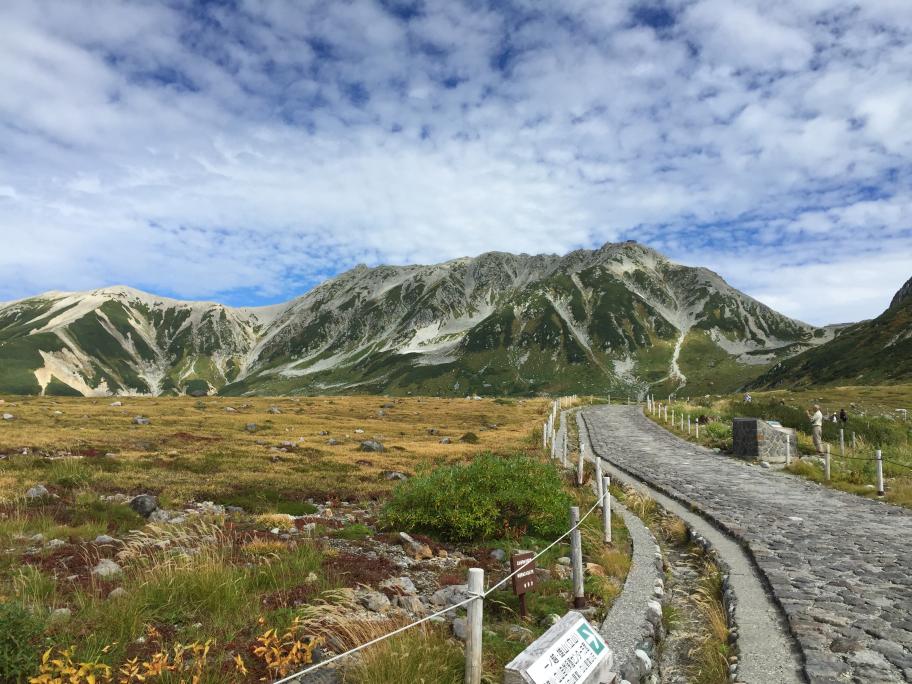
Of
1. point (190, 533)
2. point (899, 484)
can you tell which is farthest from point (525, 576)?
point (899, 484)

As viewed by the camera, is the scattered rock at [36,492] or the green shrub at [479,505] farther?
the scattered rock at [36,492]

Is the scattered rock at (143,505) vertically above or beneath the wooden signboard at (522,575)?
beneath

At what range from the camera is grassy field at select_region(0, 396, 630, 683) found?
19.2 feet

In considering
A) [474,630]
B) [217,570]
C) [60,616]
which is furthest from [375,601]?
[60,616]

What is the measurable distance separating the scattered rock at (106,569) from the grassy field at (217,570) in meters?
0.13

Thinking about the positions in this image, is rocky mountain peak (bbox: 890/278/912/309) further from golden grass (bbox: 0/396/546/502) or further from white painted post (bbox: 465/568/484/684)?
white painted post (bbox: 465/568/484/684)

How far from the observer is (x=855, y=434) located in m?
36.4

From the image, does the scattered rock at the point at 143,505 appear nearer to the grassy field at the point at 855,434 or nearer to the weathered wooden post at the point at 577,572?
the weathered wooden post at the point at 577,572

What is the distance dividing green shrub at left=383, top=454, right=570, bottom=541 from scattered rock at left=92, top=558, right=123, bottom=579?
659 cm

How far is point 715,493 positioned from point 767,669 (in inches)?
528

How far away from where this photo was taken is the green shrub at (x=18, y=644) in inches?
205

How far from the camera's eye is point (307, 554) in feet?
33.1

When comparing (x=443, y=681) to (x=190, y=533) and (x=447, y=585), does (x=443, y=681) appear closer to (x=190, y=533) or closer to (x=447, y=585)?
(x=447, y=585)

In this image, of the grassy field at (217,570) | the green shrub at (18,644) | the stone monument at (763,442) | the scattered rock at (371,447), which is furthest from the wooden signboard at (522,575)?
the scattered rock at (371,447)
